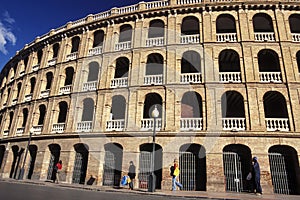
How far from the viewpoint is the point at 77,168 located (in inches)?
634

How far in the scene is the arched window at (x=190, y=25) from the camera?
58.5 feet

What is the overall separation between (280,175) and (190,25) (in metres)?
13.3

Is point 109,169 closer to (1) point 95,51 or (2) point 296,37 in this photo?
(1) point 95,51

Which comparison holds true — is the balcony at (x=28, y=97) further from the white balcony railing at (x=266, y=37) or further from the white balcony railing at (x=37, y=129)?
the white balcony railing at (x=266, y=37)

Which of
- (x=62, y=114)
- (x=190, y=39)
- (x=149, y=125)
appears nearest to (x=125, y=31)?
(x=190, y=39)

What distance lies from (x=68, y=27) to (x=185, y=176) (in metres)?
18.0

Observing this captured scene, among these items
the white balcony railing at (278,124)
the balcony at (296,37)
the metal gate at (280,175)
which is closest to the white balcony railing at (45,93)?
the white balcony railing at (278,124)

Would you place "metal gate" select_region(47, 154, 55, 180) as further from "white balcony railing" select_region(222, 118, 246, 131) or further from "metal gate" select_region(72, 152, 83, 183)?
"white balcony railing" select_region(222, 118, 246, 131)

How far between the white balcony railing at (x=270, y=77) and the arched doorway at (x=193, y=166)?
645 cm

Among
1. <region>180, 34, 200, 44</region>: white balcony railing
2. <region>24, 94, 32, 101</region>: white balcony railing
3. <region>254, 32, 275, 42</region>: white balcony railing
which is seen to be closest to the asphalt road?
<region>180, 34, 200, 44</region>: white balcony railing

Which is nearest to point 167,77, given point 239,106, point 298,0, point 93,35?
point 239,106

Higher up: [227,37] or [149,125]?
[227,37]

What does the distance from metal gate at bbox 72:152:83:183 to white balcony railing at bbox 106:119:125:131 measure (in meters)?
3.23

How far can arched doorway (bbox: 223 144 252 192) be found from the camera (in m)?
13.0
